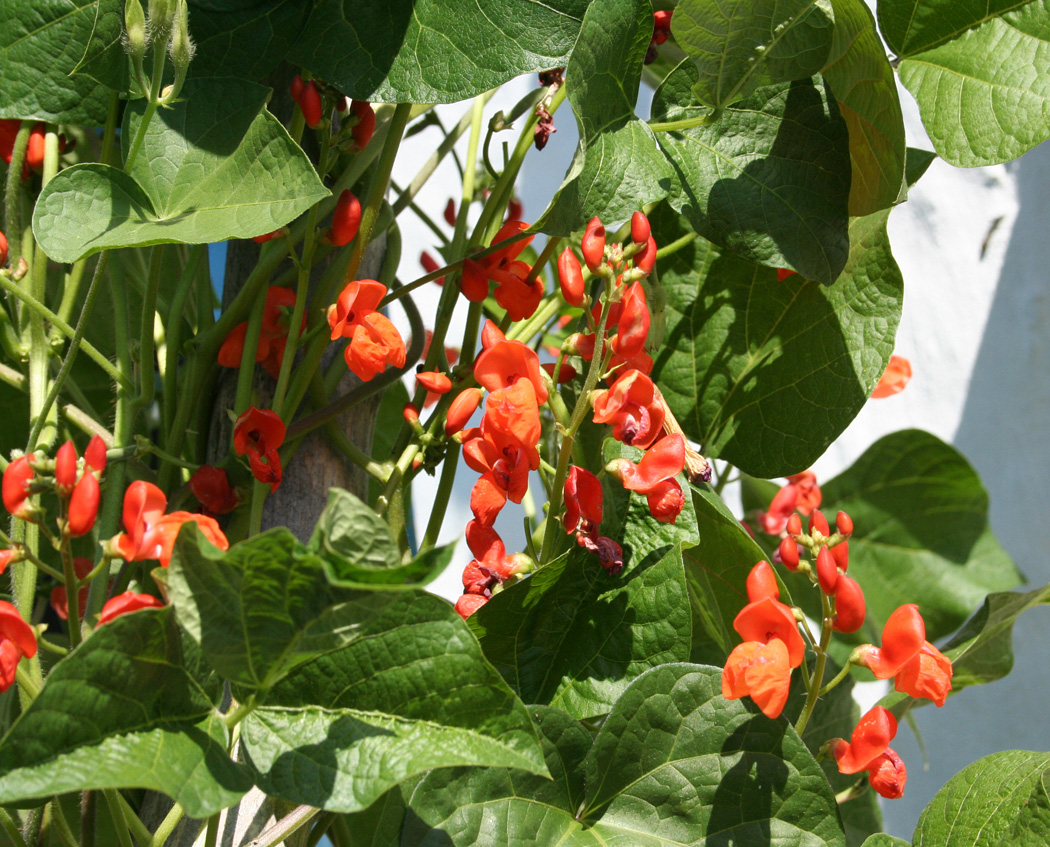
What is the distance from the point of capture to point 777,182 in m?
0.54

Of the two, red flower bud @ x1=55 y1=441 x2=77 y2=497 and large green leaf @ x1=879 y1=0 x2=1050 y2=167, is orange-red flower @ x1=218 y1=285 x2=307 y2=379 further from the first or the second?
large green leaf @ x1=879 y1=0 x2=1050 y2=167

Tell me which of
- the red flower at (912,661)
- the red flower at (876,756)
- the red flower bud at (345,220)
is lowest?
A: the red flower at (876,756)

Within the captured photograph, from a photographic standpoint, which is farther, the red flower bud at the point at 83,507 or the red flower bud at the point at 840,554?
the red flower bud at the point at 840,554

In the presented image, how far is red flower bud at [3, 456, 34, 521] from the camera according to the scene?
0.38 metres

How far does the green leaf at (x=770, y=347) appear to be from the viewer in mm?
616

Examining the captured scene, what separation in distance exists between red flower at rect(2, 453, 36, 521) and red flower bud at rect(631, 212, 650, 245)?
1.03 ft

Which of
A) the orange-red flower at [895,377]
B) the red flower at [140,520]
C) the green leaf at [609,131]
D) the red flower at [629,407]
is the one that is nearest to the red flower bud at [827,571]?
the red flower at [629,407]

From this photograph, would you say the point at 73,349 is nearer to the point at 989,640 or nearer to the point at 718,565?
the point at 718,565

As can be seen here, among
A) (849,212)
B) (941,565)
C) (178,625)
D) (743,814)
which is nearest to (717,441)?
(849,212)

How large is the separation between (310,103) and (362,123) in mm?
35

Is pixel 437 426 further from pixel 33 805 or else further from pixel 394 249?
pixel 33 805

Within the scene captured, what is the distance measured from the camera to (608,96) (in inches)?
19.6

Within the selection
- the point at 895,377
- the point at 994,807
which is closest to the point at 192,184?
the point at 994,807

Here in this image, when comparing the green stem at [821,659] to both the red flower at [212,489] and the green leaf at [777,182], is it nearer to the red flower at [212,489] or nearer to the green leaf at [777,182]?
the green leaf at [777,182]
